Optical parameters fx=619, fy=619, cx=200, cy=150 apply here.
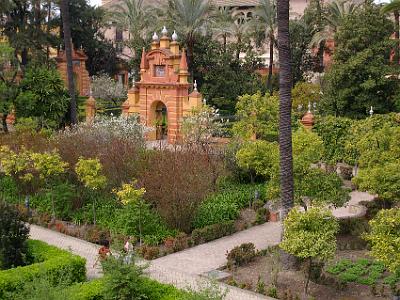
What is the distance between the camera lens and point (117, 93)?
47156mm

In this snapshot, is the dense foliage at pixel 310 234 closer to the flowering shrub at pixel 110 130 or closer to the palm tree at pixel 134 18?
the flowering shrub at pixel 110 130

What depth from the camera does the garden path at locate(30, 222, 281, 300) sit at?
14.8 metres

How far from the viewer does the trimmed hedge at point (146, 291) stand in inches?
484

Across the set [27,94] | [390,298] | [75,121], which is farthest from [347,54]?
[390,298]

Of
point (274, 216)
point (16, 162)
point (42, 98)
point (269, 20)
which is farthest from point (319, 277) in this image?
point (269, 20)

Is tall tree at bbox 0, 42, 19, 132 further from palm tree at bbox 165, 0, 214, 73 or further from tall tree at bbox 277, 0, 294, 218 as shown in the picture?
tall tree at bbox 277, 0, 294, 218

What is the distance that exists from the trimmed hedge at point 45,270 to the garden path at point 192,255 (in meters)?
0.59

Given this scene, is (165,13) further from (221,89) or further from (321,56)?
(321,56)

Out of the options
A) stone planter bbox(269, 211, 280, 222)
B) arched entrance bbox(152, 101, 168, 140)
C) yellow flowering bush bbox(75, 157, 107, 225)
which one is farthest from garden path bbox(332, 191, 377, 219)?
arched entrance bbox(152, 101, 168, 140)

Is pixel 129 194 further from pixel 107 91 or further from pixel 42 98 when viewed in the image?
pixel 107 91

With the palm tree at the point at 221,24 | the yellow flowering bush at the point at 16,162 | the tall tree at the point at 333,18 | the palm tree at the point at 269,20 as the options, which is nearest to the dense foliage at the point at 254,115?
the yellow flowering bush at the point at 16,162

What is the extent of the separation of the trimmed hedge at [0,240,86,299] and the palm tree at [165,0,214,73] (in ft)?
84.6

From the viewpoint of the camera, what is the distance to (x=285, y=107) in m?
15.2

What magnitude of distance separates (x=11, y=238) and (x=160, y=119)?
22.2 m
